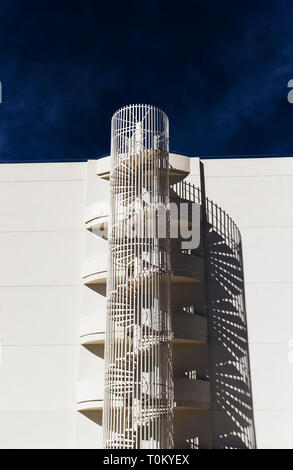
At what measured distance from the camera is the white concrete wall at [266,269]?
15.2m

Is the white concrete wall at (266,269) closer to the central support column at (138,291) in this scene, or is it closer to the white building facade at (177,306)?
the white building facade at (177,306)

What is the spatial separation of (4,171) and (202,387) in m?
10.6

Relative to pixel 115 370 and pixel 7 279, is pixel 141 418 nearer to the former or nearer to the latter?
pixel 115 370

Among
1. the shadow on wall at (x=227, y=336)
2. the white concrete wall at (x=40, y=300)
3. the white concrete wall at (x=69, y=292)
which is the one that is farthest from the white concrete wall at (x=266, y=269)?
the white concrete wall at (x=40, y=300)

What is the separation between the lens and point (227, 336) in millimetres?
15945

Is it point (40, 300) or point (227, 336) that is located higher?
point (40, 300)

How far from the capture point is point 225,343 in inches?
624

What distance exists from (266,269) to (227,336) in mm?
2713

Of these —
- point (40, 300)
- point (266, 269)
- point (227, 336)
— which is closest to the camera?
point (227, 336)

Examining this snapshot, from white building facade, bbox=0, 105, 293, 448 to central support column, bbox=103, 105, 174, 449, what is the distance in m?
0.35

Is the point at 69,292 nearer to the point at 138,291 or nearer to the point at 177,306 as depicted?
the point at 138,291

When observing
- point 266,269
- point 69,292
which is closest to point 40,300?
point 69,292

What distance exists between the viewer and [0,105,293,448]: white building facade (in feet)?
49.2
